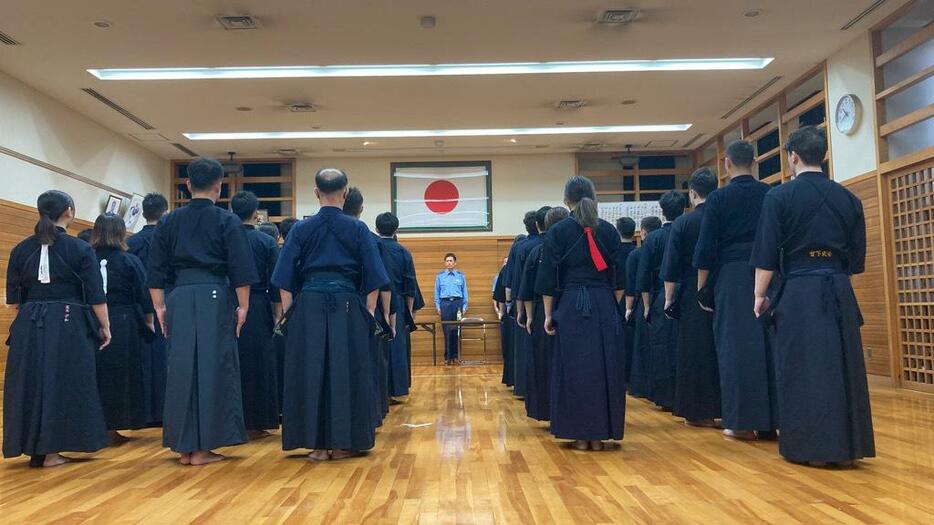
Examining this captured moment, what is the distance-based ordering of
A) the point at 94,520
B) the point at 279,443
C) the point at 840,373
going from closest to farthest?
the point at 94,520 → the point at 840,373 → the point at 279,443

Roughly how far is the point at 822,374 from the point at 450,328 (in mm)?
8370

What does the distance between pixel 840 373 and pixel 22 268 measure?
4.16m

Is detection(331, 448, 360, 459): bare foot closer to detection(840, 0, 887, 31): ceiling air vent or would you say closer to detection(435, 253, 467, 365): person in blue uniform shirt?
detection(840, 0, 887, 31): ceiling air vent

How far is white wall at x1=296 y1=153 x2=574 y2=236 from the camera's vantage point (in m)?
12.2

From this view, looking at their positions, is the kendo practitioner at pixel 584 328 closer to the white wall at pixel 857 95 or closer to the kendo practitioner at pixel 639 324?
the kendo practitioner at pixel 639 324

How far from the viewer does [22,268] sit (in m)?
3.80

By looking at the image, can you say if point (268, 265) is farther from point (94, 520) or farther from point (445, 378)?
point (445, 378)

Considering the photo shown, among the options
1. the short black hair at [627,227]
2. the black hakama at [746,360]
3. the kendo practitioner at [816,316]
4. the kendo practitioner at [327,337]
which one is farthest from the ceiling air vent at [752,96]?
the kendo practitioner at [327,337]

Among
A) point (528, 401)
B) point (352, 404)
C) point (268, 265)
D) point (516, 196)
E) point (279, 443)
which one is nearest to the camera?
point (352, 404)

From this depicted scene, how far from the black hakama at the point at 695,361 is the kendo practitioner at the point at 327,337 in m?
2.04

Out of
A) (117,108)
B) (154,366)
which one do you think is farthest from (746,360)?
(117,108)

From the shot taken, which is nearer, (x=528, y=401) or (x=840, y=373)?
(x=840, y=373)

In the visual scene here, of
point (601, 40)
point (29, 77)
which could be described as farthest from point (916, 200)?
point (29, 77)

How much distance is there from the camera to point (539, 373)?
494 centimetres
